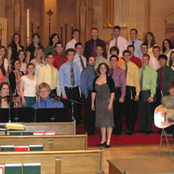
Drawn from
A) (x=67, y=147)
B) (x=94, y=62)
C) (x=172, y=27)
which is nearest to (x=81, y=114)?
(x=94, y=62)

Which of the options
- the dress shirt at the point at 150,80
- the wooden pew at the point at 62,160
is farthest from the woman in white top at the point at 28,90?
the wooden pew at the point at 62,160

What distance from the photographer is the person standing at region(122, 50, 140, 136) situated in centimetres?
829

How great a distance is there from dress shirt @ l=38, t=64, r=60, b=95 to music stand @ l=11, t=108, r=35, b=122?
1547 mm

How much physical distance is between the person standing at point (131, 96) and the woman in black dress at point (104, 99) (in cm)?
68

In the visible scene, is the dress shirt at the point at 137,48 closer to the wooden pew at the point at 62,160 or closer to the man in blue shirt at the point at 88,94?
the man in blue shirt at the point at 88,94

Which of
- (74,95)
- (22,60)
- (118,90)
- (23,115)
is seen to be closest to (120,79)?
(118,90)

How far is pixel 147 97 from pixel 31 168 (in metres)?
5.36

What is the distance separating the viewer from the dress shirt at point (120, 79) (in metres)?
8.06

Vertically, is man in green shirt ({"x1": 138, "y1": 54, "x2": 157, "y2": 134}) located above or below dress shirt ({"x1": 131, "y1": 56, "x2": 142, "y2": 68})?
below

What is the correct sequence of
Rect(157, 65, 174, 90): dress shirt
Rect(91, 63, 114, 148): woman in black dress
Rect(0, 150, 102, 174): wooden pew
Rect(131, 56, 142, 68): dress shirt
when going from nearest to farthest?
Rect(0, 150, 102, 174): wooden pew < Rect(91, 63, 114, 148): woman in black dress < Rect(157, 65, 174, 90): dress shirt < Rect(131, 56, 142, 68): dress shirt

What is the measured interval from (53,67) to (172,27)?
711 cm

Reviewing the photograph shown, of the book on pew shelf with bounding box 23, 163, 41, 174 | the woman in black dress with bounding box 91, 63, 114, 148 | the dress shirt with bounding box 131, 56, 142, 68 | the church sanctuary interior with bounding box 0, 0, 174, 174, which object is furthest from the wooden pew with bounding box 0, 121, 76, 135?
Answer: the dress shirt with bounding box 131, 56, 142, 68

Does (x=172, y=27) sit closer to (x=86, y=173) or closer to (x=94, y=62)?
(x=94, y=62)

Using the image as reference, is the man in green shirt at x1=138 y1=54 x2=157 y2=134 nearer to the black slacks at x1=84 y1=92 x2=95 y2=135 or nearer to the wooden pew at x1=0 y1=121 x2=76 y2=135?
the black slacks at x1=84 y1=92 x2=95 y2=135
